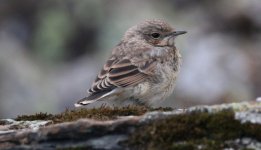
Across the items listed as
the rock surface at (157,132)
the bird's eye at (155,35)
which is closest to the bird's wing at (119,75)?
the bird's eye at (155,35)

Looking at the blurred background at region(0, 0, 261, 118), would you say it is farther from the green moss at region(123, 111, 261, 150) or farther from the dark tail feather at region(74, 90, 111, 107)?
the green moss at region(123, 111, 261, 150)

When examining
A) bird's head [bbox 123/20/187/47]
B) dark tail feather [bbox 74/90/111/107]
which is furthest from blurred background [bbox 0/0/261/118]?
dark tail feather [bbox 74/90/111/107]

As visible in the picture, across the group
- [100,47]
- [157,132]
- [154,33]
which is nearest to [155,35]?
[154,33]

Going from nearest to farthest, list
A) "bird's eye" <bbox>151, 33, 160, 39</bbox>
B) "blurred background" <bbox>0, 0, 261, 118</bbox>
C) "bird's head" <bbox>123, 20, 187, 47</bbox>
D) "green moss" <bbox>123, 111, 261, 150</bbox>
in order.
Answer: "green moss" <bbox>123, 111, 261, 150</bbox> < "bird's head" <bbox>123, 20, 187, 47</bbox> < "bird's eye" <bbox>151, 33, 160, 39</bbox> < "blurred background" <bbox>0, 0, 261, 118</bbox>

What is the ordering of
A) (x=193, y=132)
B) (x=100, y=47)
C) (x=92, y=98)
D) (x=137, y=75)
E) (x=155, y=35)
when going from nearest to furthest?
(x=193, y=132), (x=92, y=98), (x=137, y=75), (x=155, y=35), (x=100, y=47)

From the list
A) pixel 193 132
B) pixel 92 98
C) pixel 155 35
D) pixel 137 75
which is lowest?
pixel 193 132

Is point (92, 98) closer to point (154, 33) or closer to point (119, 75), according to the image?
point (119, 75)

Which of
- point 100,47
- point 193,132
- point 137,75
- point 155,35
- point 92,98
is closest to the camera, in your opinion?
point 193,132
